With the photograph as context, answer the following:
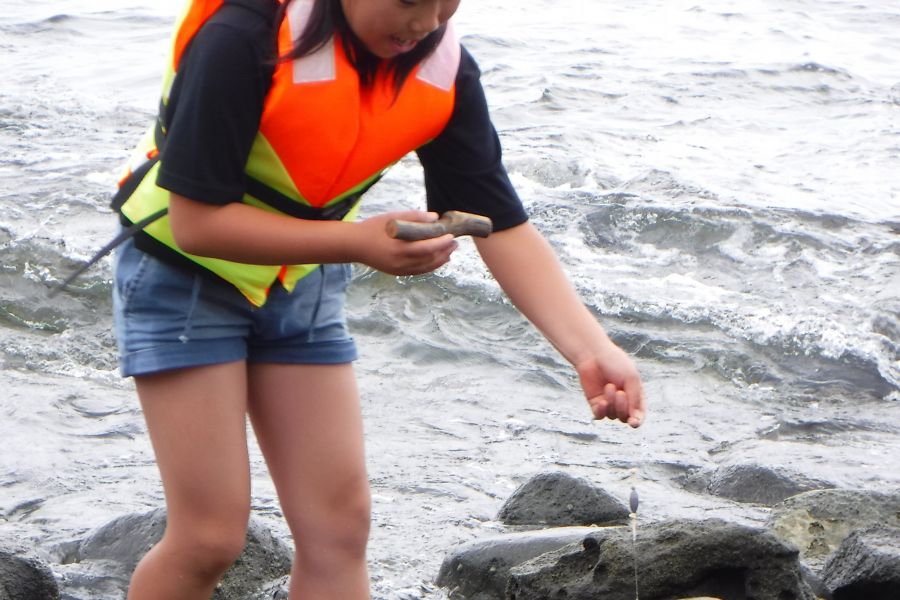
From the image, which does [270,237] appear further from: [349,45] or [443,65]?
[443,65]

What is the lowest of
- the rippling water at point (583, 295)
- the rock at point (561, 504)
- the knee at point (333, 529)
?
the rippling water at point (583, 295)

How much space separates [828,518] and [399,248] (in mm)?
2874

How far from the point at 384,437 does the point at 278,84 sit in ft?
12.0

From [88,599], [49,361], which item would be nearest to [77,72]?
[49,361]

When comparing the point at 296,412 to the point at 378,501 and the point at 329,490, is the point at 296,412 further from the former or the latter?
the point at 378,501

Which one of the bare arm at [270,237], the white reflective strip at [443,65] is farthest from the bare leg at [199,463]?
the white reflective strip at [443,65]

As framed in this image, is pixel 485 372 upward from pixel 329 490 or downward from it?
downward

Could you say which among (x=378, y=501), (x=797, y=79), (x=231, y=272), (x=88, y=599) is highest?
(x=231, y=272)

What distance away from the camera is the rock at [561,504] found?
4.82m

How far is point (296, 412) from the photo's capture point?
3021 mm

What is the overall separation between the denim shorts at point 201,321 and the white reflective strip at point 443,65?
0.53 meters

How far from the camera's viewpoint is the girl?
2580 millimetres

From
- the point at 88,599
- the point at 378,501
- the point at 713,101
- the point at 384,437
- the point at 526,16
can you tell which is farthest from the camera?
the point at 526,16

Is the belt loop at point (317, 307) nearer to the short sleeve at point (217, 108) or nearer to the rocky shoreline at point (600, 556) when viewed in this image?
the short sleeve at point (217, 108)
